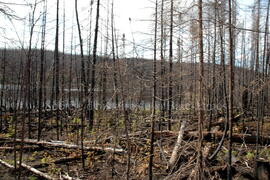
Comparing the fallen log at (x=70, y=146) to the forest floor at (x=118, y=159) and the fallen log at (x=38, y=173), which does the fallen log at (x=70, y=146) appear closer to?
the forest floor at (x=118, y=159)

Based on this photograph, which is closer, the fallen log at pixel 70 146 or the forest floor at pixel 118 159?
the forest floor at pixel 118 159

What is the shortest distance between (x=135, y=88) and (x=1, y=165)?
574cm

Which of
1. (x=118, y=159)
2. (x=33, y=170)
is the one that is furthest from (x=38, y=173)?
(x=118, y=159)

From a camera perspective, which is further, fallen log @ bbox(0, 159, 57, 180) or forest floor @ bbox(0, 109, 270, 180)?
fallen log @ bbox(0, 159, 57, 180)

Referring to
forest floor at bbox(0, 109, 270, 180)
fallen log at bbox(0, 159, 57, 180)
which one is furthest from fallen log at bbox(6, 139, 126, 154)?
fallen log at bbox(0, 159, 57, 180)

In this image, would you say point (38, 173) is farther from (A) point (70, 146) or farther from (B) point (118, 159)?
(B) point (118, 159)

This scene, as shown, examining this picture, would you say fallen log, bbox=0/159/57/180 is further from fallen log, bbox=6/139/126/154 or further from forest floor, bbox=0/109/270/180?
fallen log, bbox=6/139/126/154

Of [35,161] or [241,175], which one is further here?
[35,161]

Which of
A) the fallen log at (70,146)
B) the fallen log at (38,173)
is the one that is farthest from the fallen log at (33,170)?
the fallen log at (70,146)

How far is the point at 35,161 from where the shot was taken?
27.0 ft

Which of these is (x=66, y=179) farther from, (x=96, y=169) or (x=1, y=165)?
(x=1, y=165)

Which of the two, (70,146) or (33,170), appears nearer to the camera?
(33,170)

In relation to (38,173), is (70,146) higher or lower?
higher

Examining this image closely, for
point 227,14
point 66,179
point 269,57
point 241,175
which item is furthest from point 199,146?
point 269,57
